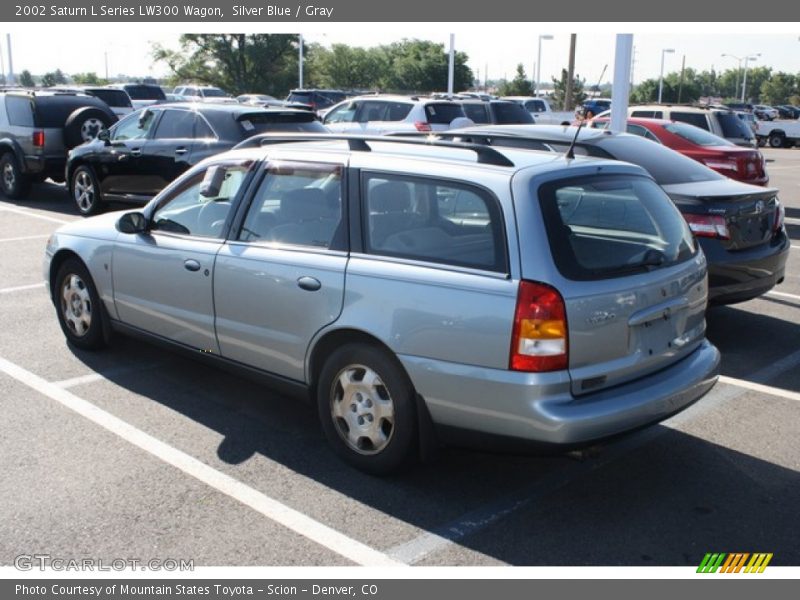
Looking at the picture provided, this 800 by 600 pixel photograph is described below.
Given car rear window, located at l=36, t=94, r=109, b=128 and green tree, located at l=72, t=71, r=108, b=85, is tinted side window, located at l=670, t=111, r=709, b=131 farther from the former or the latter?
green tree, located at l=72, t=71, r=108, b=85

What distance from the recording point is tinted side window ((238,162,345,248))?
4.76 m

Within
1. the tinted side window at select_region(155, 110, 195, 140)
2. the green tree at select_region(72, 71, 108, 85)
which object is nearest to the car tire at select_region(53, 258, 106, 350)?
the tinted side window at select_region(155, 110, 195, 140)

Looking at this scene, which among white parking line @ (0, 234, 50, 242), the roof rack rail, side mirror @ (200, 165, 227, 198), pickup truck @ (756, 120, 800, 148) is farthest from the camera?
pickup truck @ (756, 120, 800, 148)

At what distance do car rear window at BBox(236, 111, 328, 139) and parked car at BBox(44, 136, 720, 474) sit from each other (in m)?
6.09

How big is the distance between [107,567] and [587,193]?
2864 mm

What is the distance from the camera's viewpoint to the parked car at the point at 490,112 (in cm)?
1816

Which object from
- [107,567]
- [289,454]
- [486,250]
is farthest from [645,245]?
[107,567]

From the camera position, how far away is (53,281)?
6656 mm

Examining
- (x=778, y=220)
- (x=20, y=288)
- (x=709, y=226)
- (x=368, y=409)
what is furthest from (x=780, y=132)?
(x=368, y=409)

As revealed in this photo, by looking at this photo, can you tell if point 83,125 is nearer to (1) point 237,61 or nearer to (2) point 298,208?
(2) point 298,208

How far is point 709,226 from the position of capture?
6.89 metres

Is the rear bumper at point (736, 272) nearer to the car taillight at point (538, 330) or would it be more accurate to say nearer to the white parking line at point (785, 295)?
the white parking line at point (785, 295)

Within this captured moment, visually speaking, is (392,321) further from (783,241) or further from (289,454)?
(783,241)

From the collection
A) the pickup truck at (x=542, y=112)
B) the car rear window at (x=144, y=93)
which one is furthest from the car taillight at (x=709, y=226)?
the car rear window at (x=144, y=93)
